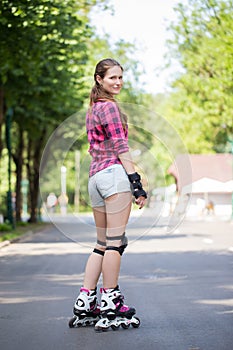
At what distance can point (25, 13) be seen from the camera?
16.6m

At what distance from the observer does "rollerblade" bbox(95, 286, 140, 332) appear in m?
6.37

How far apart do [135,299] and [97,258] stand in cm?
188

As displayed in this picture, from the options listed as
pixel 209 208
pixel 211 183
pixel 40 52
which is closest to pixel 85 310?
pixel 40 52

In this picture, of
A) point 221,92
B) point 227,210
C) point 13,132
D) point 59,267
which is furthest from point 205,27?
point 227,210

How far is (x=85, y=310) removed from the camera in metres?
6.50

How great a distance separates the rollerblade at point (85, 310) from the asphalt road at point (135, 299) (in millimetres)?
93

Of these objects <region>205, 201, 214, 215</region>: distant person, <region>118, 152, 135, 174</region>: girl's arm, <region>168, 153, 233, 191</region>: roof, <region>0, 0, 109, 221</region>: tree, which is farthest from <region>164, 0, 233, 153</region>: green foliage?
<region>118, 152, 135, 174</region>: girl's arm

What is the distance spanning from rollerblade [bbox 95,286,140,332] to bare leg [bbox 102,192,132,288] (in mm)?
84

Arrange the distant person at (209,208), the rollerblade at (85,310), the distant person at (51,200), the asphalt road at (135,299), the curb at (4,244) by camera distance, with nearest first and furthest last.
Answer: the asphalt road at (135,299) < the rollerblade at (85,310) < the distant person at (51,200) < the curb at (4,244) < the distant person at (209,208)

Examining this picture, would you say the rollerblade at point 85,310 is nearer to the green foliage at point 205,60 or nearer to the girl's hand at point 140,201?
the girl's hand at point 140,201

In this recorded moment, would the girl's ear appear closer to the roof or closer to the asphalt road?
the asphalt road

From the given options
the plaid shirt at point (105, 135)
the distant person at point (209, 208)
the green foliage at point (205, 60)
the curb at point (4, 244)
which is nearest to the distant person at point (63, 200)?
A: the plaid shirt at point (105, 135)

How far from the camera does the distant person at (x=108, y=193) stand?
21.0ft

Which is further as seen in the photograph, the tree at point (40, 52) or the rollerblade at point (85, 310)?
the tree at point (40, 52)
